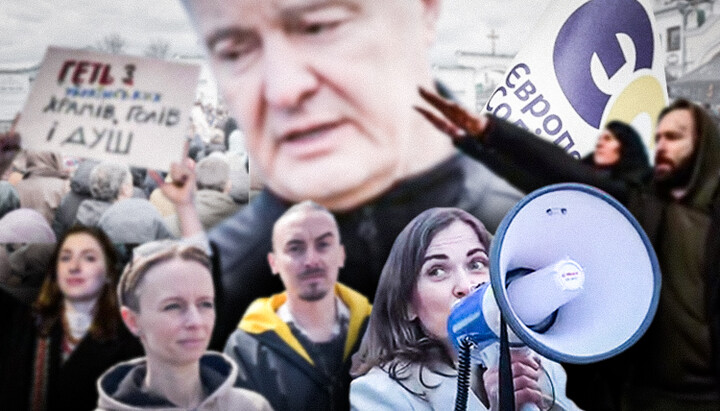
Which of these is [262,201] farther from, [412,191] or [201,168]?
[412,191]

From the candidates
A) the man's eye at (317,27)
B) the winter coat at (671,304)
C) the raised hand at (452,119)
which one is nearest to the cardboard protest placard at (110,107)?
the man's eye at (317,27)

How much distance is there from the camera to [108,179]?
7.58 ft

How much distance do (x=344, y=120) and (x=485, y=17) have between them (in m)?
0.78

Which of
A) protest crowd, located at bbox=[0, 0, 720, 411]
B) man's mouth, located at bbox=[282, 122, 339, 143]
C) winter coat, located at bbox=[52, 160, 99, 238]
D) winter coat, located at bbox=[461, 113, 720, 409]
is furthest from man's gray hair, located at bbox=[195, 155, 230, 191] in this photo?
winter coat, located at bbox=[461, 113, 720, 409]

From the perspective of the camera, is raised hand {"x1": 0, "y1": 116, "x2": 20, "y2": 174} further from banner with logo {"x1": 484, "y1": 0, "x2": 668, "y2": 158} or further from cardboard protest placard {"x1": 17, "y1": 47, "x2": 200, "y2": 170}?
banner with logo {"x1": 484, "y1": 0, "x2": 668, "y2": 158}

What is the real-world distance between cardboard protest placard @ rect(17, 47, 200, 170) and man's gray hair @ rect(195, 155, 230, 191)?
9 cm

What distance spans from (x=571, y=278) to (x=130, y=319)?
141 cm

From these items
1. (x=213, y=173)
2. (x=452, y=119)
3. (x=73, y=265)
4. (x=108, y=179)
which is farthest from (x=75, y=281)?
(x=452, y=119)

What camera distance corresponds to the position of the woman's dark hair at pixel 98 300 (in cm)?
226

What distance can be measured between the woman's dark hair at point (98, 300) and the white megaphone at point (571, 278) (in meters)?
1.11

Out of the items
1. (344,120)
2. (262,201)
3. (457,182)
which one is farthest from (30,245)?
(457,182)

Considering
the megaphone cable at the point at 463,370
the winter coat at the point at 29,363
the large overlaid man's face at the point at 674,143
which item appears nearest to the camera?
the megaphone cable at the point at 463,370

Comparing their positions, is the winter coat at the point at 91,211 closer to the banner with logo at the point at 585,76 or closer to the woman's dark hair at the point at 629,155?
the banner with logo at the point at 585,76

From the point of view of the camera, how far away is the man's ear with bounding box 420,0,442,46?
260cm
